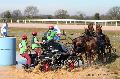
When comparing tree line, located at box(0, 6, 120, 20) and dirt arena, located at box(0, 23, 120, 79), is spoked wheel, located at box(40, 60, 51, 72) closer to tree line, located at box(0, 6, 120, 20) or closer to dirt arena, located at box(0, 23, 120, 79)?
dirt arena, located at box(0, 23, 120, 79)

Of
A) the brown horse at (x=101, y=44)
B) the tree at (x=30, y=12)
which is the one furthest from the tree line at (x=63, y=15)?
the brown horse at (x=101, y=44)

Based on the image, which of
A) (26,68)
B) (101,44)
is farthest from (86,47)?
(26,68)

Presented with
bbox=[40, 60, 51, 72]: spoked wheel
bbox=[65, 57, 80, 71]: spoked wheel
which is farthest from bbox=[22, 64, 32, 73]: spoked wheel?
bbox=[65, 57, 80, 71]: spoked wheel

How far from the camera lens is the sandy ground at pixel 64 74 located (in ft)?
46.9

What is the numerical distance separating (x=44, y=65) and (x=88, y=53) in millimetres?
2248

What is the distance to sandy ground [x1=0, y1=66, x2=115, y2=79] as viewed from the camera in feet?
46.9

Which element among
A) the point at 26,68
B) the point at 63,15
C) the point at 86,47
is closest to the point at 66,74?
the point at 26,68

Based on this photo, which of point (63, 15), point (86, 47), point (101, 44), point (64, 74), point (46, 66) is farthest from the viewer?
point (63, 15)

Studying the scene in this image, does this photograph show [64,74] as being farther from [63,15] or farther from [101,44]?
[63,15]

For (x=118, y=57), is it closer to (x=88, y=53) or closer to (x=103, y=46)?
(x=103, y=46)

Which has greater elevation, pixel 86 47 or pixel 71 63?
pixel 86 47

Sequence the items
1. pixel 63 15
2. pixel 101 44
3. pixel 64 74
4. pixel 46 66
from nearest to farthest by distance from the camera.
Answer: pixel 64 74
pixel 46 66
pixel 101 44
pixel 63 15

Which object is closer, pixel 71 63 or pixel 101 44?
pixel 71 63

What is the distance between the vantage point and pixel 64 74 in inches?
586
